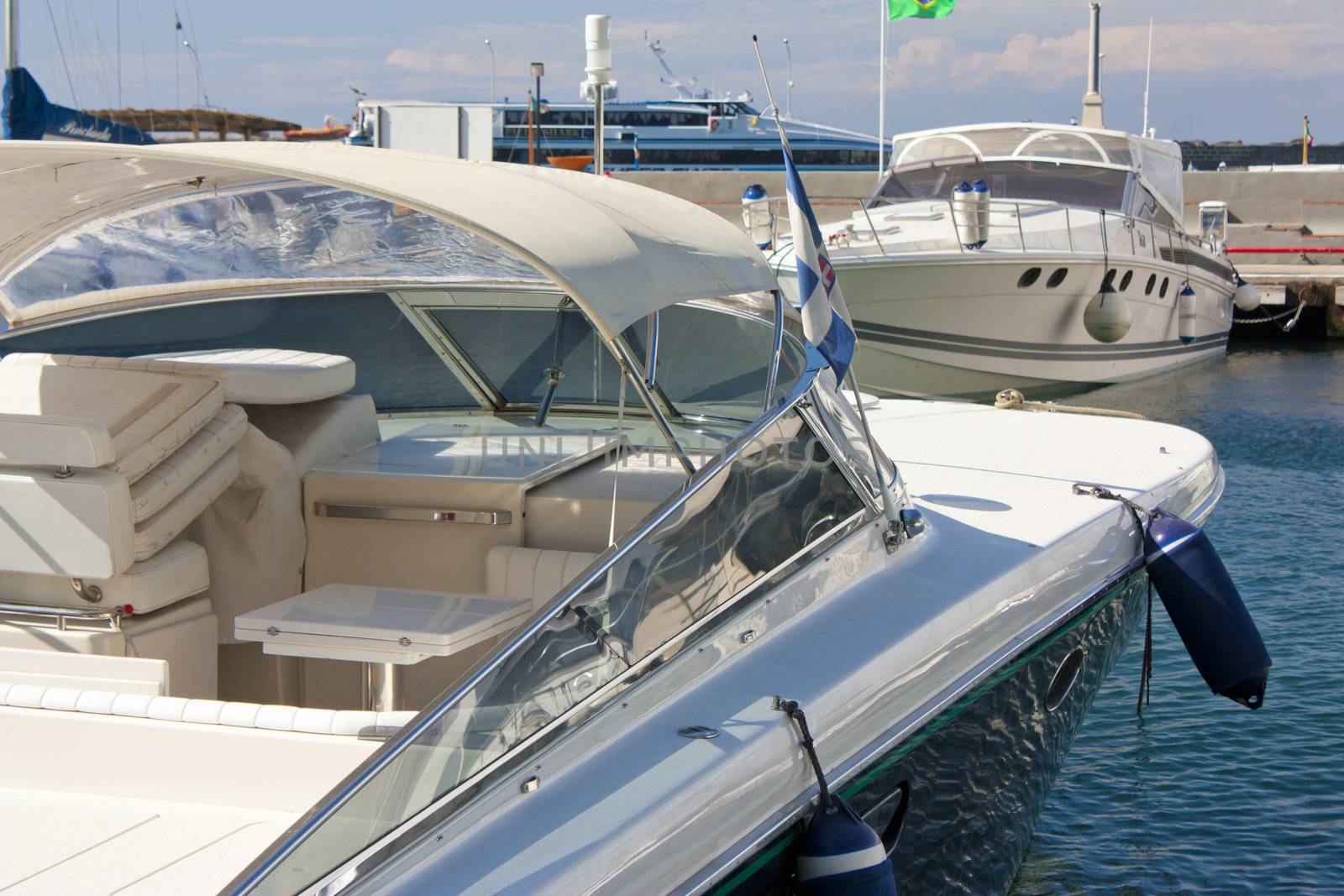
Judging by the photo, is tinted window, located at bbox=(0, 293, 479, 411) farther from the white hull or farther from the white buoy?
the white buoy

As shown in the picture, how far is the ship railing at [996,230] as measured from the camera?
1103cm

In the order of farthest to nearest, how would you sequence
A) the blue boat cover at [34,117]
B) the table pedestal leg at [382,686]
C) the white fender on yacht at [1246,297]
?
the white fender on yacht at [1246,297], the blue boat cover at [34,117], the table pedestal leg at [382,686]

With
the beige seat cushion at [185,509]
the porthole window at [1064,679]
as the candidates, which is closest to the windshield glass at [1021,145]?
the porthole window at [1064,679]

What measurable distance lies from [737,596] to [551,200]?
0.74 metres

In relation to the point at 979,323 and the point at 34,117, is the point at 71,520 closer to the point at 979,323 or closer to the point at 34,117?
the point at 34,117

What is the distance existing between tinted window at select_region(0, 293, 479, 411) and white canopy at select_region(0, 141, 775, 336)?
1.58 feet

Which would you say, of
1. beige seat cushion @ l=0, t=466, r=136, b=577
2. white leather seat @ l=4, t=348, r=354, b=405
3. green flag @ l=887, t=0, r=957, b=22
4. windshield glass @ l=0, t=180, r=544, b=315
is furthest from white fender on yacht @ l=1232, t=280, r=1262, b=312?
beige seat cushion @ l=0, t=466, r=136, b=577

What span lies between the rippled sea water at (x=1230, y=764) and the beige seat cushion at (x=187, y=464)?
8.45 feet

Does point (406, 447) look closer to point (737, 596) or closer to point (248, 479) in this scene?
point (248, 479)

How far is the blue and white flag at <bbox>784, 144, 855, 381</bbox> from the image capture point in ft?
8.77

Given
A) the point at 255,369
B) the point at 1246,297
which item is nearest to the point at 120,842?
the point at 255,369

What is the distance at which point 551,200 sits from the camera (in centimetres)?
222

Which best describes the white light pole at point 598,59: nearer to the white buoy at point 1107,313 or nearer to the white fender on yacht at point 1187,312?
the white buoy at point 1107,313

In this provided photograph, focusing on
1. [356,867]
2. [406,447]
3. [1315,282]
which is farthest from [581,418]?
[1315,282]
